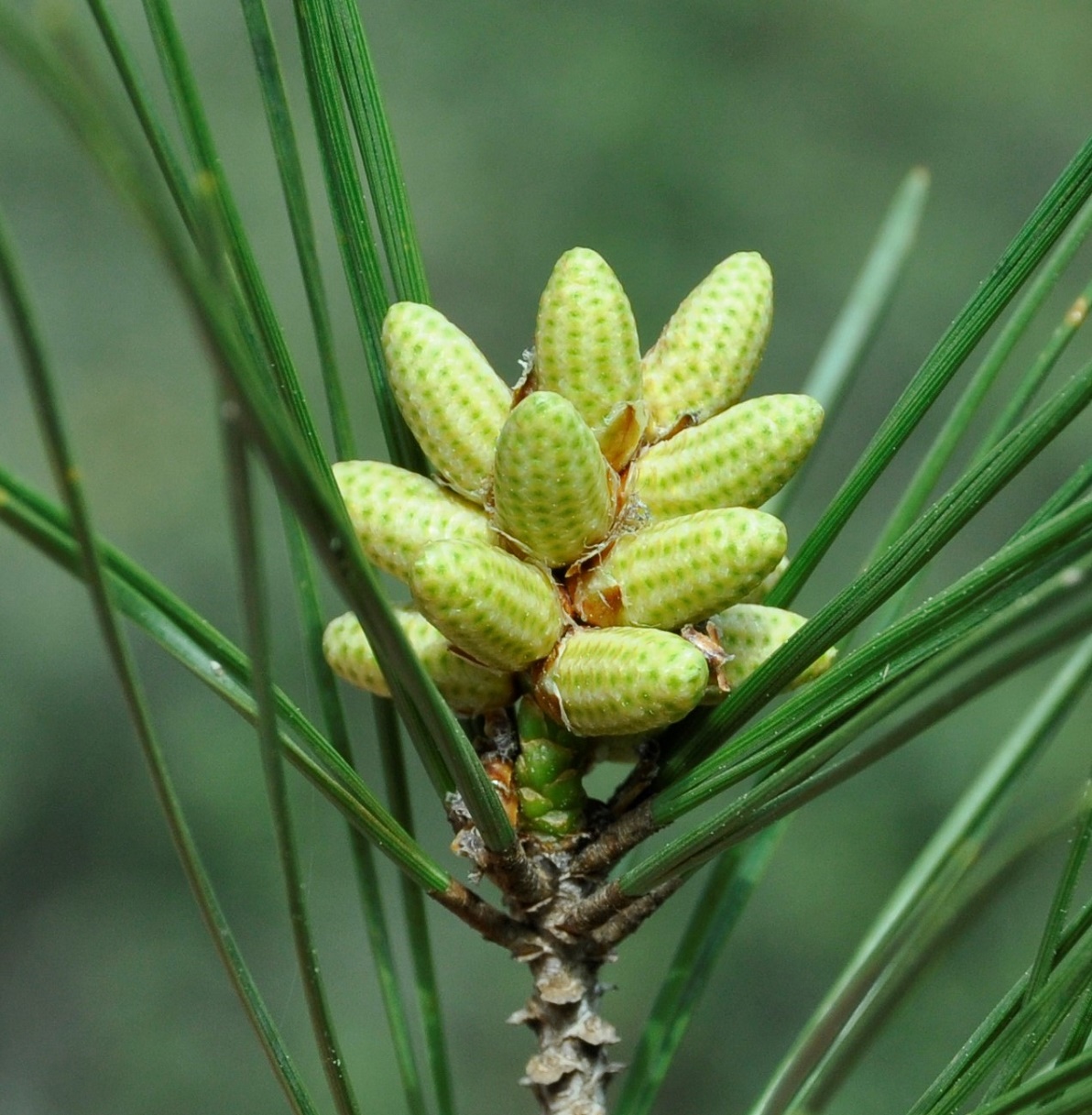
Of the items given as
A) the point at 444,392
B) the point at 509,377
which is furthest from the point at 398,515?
the point at 509,377

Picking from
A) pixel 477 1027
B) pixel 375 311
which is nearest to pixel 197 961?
pixel 477 1027

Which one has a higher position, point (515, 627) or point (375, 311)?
point (375, 311)

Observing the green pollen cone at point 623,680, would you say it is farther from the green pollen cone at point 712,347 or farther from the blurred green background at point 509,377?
the blurred green background at point 509,377

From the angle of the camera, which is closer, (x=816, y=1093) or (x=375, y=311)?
(x=816, y=1093)

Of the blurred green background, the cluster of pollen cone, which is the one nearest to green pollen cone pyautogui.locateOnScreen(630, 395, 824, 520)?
the cluster of pollen cone

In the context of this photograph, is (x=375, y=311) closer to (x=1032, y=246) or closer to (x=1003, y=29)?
(x=1032, y=246)
